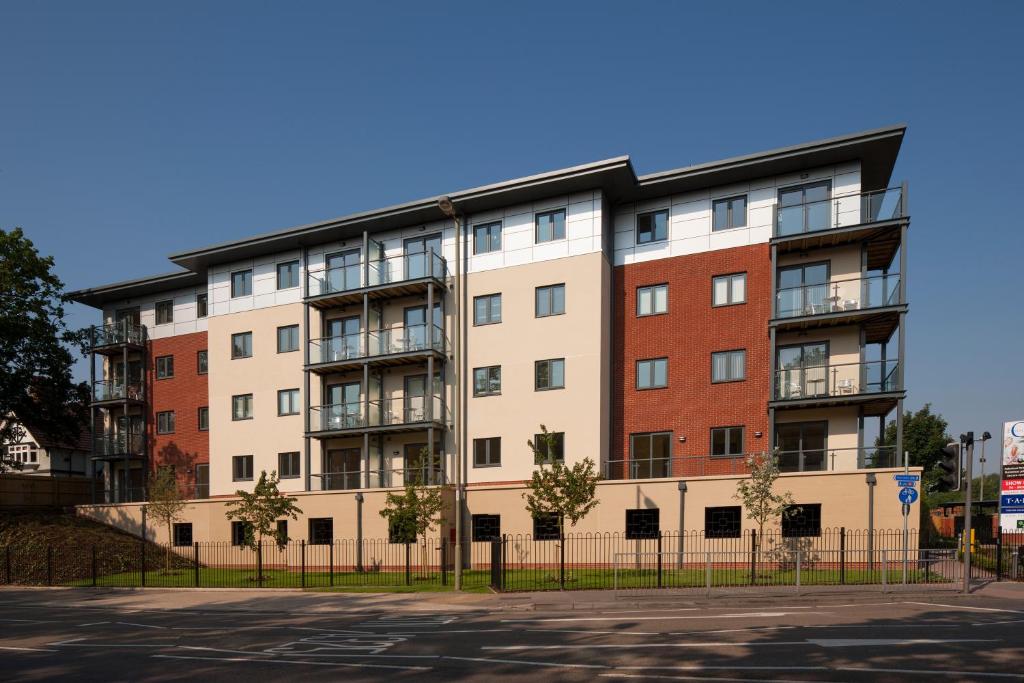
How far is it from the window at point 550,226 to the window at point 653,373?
5.97 m

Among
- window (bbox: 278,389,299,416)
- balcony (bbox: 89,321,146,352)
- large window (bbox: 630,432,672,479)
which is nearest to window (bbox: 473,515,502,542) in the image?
large window (bbox: 630,432,672,479)

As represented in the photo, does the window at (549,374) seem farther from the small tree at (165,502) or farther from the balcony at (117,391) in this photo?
the balcony at (117,391)

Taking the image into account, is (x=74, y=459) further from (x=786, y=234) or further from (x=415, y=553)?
(x=786, y=234)

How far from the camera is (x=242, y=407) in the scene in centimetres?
3441

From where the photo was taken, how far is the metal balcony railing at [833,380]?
23625 mm

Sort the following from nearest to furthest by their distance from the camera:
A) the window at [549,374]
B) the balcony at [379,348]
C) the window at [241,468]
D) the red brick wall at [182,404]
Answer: the window at [549,374] < the balcony at [379,348] < the window at [241,468] < the red brick wall at [182,404]

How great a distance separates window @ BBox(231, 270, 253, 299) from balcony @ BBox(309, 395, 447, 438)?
7433mm

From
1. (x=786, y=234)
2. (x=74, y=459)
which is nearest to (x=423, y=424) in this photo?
(x=786, y=234)

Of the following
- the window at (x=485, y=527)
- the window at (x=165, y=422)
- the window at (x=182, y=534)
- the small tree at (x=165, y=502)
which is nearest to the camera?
the window at (x=485, y=527)

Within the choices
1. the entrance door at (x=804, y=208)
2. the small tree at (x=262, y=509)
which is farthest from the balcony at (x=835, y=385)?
the small tree at (x=262, y=509)

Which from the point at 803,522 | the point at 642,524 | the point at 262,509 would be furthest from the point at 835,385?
the point at 262,509

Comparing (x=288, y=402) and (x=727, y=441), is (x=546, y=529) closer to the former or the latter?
(x=727, y=441)

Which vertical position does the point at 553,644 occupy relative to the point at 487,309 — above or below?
below

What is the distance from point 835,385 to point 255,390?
83.2 ft
